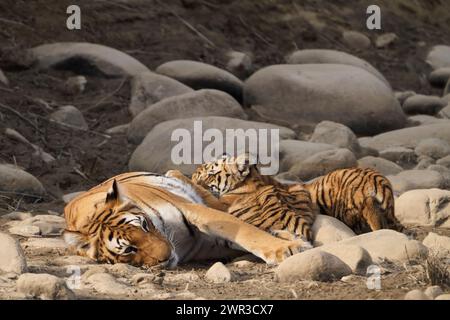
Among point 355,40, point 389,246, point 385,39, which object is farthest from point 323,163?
point 385,39

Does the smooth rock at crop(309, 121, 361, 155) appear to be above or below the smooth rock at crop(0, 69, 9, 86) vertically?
below

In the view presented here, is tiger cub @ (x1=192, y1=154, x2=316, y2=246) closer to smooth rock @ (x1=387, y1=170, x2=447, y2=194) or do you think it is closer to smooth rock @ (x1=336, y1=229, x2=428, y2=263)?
smooth rock @ (x1=336, y1=229, x2=428, y2=263)

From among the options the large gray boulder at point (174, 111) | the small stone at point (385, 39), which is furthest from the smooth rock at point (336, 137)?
the small stone at point (385, 39)

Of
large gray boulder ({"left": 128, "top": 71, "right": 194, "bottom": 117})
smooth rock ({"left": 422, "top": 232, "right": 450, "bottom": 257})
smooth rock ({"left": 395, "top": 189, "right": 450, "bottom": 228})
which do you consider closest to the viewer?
smooth rock ({"left": 422, "top": 232, "right": 450, "bottom": 257})

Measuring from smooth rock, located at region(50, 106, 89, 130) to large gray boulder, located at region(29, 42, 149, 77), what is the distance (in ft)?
3.90

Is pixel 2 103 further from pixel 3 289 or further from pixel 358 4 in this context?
pixel 358 4

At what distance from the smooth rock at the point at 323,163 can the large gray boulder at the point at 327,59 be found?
5.84 meters

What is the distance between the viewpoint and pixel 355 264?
567 cm

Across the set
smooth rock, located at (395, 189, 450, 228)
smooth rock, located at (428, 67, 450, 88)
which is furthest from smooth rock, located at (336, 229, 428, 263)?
smooth rock, located at (428, 67, 450, 88)

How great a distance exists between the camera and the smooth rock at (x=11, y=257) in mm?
5676

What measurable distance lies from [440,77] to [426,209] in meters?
9.61

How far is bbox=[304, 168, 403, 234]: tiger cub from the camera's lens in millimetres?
7102
